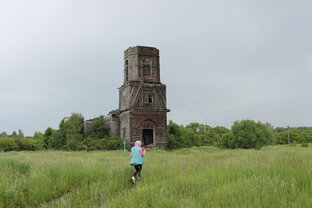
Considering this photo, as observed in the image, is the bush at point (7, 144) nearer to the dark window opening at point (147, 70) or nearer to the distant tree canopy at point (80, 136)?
the distant tree canopy at point (80, 136)

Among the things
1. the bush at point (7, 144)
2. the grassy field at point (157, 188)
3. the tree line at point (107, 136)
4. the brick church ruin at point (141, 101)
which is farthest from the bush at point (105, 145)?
the grassy field at point (157, 188)

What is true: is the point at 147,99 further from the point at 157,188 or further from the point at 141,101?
the point at 157,188

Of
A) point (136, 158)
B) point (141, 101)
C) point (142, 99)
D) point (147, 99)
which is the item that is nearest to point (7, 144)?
point (141, 101)

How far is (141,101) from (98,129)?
22.6 ft

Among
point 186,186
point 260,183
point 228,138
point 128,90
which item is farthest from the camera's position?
point 228,138

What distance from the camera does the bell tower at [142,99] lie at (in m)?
31.1

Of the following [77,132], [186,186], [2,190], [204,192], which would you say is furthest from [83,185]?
[77,132]

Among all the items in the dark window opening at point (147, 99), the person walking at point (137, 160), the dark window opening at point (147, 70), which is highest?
the dark window opening at point (147, 70)

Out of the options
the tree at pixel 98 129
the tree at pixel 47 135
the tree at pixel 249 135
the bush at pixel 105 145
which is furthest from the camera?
the tree at pixel 47 135

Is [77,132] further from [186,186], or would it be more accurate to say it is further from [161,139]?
[186,186]

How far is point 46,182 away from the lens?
8.12 m

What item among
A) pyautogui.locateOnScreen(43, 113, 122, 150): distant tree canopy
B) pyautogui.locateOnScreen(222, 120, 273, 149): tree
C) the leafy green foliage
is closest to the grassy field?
pyautogui.locateOnScreen(43, 113, 122, 150): distant tree canopy

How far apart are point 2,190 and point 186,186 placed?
15.8 ft

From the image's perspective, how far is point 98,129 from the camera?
112 feet
